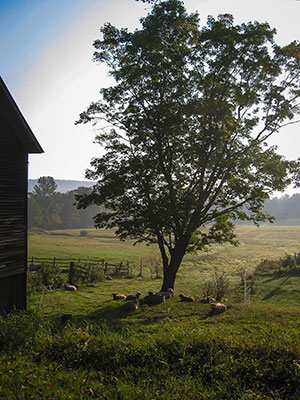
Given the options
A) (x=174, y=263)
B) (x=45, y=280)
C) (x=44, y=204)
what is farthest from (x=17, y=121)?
(x=44, y=204)

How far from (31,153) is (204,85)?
10.7 m

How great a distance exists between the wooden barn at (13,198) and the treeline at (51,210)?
98.6m

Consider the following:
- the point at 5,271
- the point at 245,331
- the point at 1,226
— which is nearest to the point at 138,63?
the point at 1,226

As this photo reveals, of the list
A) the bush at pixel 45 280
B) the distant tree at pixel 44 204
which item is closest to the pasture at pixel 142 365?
the bush at pixel 45 280

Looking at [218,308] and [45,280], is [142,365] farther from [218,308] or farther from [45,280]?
[45,280]

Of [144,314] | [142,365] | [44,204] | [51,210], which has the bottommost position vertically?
[144,314]

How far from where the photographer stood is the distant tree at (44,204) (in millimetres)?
115938

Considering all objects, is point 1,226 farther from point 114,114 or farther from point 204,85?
point 204,85

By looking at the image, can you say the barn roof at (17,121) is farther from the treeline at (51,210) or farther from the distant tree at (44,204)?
the distant tree at (44,204)

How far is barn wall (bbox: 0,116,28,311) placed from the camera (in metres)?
12.8

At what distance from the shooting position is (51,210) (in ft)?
410

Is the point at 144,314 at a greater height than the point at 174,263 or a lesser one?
lesser

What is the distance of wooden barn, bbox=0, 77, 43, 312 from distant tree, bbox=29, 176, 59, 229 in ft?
350

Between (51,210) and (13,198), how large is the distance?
384ft
